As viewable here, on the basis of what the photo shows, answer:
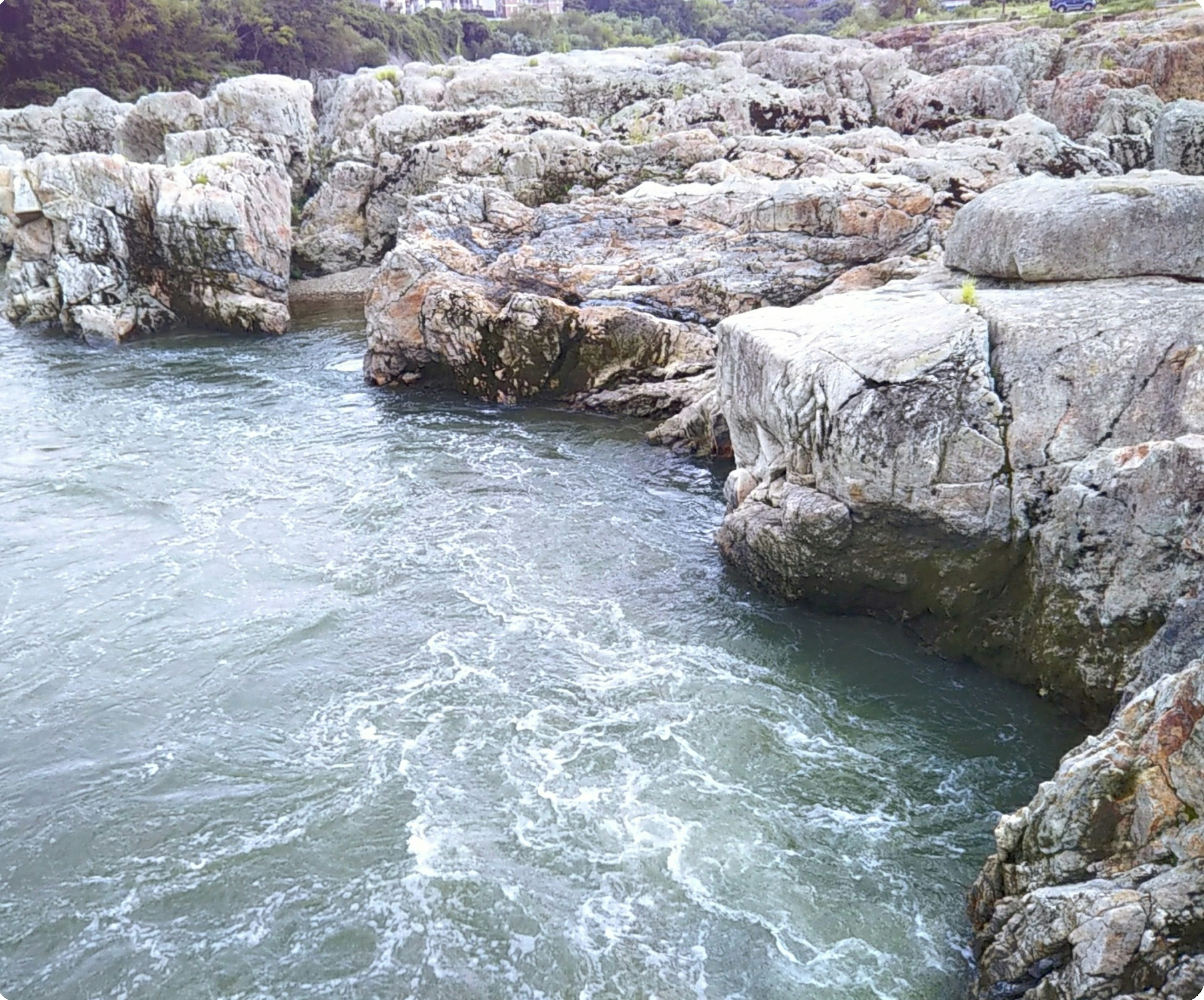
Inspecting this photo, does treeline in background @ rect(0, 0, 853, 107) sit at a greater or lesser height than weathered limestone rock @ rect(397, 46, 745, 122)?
greater

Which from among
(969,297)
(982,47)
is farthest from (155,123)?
(969,297)

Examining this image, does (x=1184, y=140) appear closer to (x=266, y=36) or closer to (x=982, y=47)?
(x=982, y=47)

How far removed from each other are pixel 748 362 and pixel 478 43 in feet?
219

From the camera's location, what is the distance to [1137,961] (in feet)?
20.0

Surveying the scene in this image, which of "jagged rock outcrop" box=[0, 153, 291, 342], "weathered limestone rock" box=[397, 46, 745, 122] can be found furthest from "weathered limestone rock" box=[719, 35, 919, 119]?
"jagged rock outcrop" box=[0, 153, 291, 342]

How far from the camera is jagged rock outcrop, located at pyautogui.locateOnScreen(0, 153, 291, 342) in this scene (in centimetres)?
3058

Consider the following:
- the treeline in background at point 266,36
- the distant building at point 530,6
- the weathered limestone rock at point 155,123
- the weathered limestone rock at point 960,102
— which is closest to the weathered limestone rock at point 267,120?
the weathered limestone rock at point 155,123

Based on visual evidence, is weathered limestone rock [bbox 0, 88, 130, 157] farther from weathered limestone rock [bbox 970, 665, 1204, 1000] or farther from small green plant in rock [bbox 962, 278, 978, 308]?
weathered limestone rock [bbox 970, 665, 1204, 1000]

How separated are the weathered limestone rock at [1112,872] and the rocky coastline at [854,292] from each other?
22mm

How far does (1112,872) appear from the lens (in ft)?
22.2

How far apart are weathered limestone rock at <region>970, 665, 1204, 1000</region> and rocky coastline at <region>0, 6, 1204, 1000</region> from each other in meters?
0.02

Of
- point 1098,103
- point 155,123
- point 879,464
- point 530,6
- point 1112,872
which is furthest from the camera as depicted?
point 530,6

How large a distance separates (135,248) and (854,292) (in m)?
25.0

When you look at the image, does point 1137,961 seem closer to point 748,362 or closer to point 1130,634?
point 1130,634
